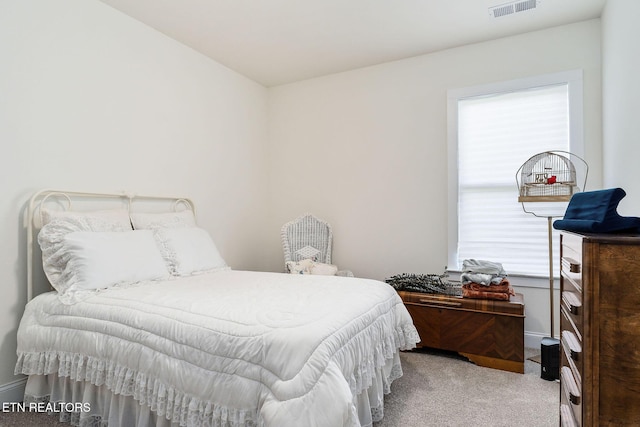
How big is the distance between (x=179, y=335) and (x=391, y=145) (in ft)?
9.53

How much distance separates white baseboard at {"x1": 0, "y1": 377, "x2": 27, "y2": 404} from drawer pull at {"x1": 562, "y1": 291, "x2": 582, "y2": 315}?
306cm

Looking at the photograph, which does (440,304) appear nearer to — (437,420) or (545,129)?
(437,420)

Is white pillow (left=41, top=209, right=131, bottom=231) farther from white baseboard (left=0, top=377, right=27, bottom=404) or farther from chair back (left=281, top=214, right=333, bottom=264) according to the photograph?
chair back (left=281, top=214, right=333, bottom=264)

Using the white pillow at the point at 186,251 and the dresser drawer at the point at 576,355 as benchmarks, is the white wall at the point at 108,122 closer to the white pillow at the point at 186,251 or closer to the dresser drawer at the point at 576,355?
the white pillow at the point at 186,251

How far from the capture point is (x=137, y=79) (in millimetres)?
3010

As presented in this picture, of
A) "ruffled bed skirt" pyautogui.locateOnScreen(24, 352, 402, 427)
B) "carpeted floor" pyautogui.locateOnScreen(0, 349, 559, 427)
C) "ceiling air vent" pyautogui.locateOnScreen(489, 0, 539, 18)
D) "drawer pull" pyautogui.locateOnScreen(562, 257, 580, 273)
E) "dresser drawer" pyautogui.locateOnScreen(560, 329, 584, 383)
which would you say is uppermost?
"ceiling air vent" pyautogui.locateOnScreen(489, 0, 539, 18)

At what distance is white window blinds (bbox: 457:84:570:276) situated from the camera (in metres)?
3.16

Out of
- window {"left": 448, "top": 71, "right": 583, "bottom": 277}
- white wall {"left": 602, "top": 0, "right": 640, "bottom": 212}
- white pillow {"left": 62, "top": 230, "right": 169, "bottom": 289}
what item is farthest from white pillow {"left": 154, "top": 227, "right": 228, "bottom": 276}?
white wall {"left": 602, "top": 0, "right": 640, "bottom": 212}

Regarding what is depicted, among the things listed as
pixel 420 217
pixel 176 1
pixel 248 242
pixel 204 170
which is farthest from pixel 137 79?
pixel 420 217

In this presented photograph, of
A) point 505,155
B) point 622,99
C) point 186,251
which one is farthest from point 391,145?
point 186,251

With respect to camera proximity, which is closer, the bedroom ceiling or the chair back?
the bedroom ceiling

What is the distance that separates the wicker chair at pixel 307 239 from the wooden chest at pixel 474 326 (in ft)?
4.03

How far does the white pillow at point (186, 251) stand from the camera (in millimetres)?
2705

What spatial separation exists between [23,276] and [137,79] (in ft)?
5.66
